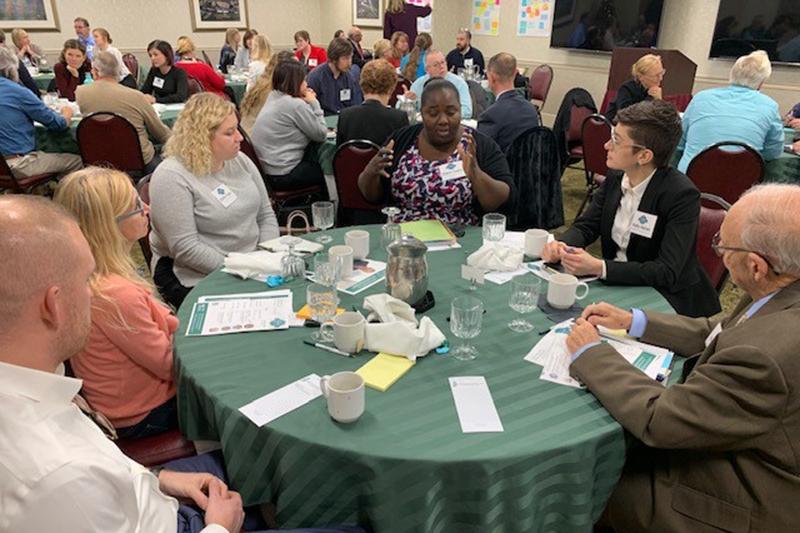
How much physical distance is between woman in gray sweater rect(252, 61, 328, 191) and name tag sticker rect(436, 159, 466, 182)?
1.88 m

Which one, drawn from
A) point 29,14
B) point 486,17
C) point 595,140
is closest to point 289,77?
point 595,140

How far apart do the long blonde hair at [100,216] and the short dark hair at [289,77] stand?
278cm

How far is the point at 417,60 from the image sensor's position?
7.60 m

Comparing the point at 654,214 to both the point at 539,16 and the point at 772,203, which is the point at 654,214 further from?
the point at 539,16

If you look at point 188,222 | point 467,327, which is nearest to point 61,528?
point 467,327

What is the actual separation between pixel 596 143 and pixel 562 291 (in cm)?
306

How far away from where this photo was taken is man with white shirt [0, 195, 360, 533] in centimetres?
86

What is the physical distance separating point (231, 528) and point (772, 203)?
58.0 inches

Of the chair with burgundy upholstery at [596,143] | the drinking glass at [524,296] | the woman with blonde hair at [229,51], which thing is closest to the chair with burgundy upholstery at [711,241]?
the drinking glass at [524,296]

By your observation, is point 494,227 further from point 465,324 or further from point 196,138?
point 196,138

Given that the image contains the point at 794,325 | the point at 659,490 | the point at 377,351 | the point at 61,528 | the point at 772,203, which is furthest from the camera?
the point at 377,351

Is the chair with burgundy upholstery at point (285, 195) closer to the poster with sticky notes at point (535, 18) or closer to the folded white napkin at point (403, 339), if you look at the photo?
the folded white napkin at point (403, 339)

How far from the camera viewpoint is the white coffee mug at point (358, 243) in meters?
2.27

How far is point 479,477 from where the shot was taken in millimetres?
1241
